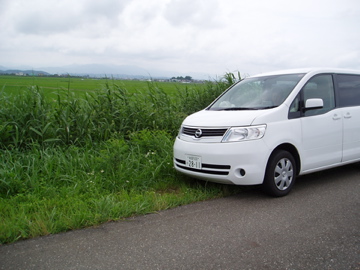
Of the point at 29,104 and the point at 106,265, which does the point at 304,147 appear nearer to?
the point at 106,265

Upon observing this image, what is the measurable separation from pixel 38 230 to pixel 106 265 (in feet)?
3.37

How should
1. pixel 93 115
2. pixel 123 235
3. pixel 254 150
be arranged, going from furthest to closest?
pixel 93 115 → pixel 254 150 → pixel 123 235

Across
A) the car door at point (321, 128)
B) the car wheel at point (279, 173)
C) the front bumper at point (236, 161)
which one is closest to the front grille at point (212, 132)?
the front bumper at point (236, 161)

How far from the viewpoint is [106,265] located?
281 cm

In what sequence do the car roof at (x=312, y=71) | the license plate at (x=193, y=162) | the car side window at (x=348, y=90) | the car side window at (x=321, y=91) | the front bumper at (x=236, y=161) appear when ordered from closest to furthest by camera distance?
the front bumper at (x=236, y=161) → the license plate at (x=193, y=162) → the car side window at (x=321, y=91) → the car roof at (x=312, y=71) → the car side window at (x=348, y=90)

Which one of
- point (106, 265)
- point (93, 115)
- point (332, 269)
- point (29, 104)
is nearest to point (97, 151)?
A: point (93, 115)

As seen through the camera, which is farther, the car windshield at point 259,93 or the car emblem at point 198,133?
the car windshield at point 259,93

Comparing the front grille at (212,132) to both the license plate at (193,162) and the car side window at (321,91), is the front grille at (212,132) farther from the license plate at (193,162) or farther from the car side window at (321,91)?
the car side window at (321,91)

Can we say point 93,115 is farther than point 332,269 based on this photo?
Yes

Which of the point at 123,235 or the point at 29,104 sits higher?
the point at 29,104

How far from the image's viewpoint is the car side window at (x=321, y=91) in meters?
4.90

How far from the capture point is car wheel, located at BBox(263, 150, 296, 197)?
4.33 metres

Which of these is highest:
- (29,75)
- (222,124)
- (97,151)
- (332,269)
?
(29,75)

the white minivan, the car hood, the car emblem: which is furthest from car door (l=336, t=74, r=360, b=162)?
the car emblem
